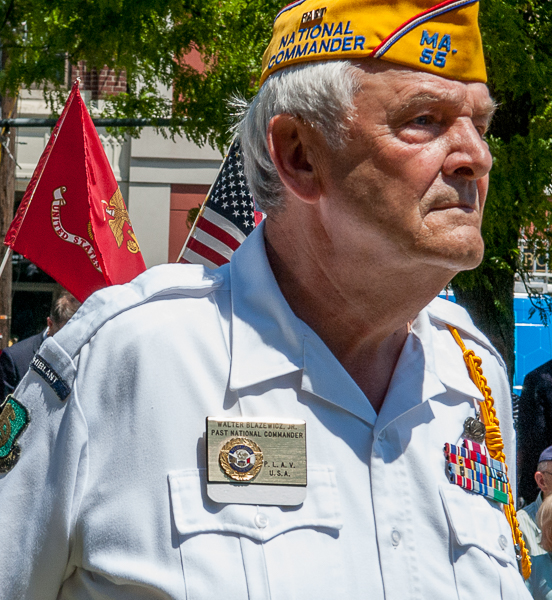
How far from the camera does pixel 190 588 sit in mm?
1290

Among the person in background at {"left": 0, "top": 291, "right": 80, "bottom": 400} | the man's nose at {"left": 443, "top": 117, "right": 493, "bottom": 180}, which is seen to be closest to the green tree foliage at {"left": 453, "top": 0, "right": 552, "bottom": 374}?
the person in background at {"left": 0, "top": 291, "right": 80, "bottom": 400}

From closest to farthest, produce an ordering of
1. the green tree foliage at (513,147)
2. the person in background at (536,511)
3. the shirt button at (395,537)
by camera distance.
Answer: the shirt button at (395,537) → the person in background at (536,511) → the green tree foliage at (513,147)

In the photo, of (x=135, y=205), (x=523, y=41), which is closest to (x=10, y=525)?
(x=523, y=41)

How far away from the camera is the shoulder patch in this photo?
4.63ft

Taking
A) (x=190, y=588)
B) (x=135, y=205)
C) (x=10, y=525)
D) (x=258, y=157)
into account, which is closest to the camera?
(x=190, y=588)

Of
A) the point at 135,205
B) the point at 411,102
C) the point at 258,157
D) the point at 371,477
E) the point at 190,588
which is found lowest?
the point at 135,205

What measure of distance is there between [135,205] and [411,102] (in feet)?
37.7

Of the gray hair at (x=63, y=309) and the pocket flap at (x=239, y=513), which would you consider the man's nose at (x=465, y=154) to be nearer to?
the pocket flap at (x=239, y=513)

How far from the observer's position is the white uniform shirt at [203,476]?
133cm

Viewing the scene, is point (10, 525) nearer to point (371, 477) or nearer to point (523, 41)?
point (371, 477)

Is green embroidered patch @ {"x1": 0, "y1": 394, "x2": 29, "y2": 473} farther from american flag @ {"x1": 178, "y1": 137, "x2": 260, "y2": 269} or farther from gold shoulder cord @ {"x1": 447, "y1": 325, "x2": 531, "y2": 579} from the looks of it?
american flag @ {"x1": 178, "y1": 137, "x2": 260, "y2": 269}

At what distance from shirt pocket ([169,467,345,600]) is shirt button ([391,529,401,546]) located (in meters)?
0.10

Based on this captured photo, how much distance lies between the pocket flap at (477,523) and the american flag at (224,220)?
3.10m

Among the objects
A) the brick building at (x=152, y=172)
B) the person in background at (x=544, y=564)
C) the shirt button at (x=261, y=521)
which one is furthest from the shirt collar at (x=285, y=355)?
the brick building at (x=152, y=172)
